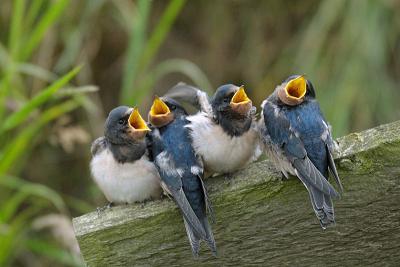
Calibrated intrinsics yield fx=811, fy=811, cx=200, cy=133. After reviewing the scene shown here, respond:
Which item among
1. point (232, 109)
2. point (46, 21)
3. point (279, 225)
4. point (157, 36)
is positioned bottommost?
point (279, 225)

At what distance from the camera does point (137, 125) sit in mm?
1448

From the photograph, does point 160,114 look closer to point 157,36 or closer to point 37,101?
point 37,101

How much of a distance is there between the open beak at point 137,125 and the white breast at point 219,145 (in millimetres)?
87

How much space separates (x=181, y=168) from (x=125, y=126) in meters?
0.23

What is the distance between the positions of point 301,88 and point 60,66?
1612 mm

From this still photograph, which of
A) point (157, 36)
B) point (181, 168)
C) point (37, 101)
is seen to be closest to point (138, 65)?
point (157, 36)

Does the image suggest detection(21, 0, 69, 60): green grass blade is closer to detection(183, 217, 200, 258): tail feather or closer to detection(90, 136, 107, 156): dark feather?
detection(90, 136, 107, 156): dark feather

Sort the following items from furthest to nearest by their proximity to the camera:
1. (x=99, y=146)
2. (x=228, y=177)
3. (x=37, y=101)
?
(x=37, y=101) < (x=99, y=146) < (x=228, y=177)

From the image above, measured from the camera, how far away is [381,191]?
110 cm

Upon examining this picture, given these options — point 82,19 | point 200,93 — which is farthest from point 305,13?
point 200,93

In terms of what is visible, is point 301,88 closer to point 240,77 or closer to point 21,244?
point 21,244

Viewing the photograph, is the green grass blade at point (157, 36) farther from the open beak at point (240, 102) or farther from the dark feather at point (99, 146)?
the open beak at point (240, 102)

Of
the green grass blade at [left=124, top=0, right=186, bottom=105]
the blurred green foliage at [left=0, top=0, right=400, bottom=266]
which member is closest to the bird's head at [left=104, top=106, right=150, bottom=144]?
the blurred green foliage at [left=0, top=0, right=400, bottom=266]

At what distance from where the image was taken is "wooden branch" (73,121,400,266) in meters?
1.11
